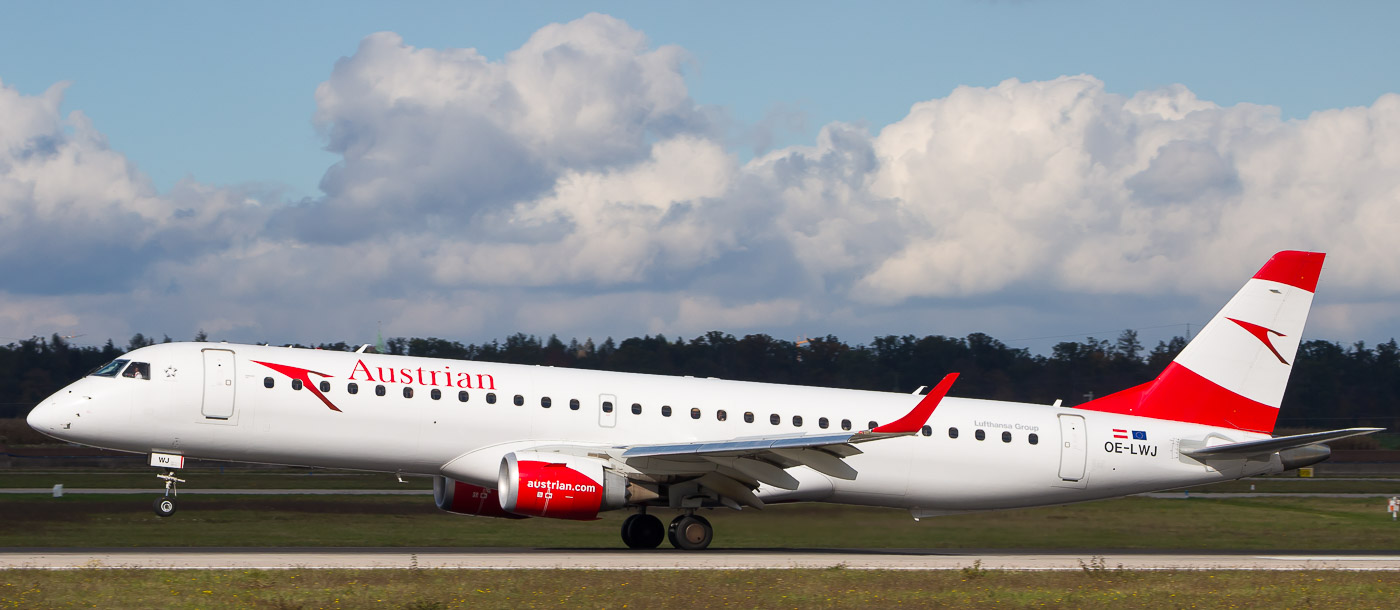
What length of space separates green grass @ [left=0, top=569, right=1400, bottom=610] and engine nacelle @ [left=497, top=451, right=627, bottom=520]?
3.30 meters

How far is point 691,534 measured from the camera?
25531 mm

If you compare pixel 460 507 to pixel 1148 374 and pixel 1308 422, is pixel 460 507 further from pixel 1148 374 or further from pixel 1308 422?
pixel 1308 422

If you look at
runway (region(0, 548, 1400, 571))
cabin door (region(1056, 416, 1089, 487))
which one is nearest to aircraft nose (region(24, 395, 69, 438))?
runway (region(0, 548, 1400, 571))

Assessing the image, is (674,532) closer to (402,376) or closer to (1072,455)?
(402,376)

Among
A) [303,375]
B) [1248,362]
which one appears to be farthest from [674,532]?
[1248,362]

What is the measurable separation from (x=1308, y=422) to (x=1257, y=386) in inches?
2533

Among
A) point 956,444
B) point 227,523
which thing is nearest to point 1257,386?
point 956,444

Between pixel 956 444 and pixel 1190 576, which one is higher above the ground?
pixel 956 444

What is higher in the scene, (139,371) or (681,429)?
(139,371)

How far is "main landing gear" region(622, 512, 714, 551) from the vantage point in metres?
25.5

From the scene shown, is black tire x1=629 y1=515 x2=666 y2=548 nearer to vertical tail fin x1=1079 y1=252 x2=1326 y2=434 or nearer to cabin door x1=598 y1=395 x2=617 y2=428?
cabin door x1=598 y1=395 x2=617 y2=428

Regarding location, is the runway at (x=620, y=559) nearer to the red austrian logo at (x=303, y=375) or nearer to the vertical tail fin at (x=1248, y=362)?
the red austrian logo at (x=303, y=375)

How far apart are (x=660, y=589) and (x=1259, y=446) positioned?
14.5 metres

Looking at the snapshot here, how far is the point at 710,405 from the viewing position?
26.1 m
